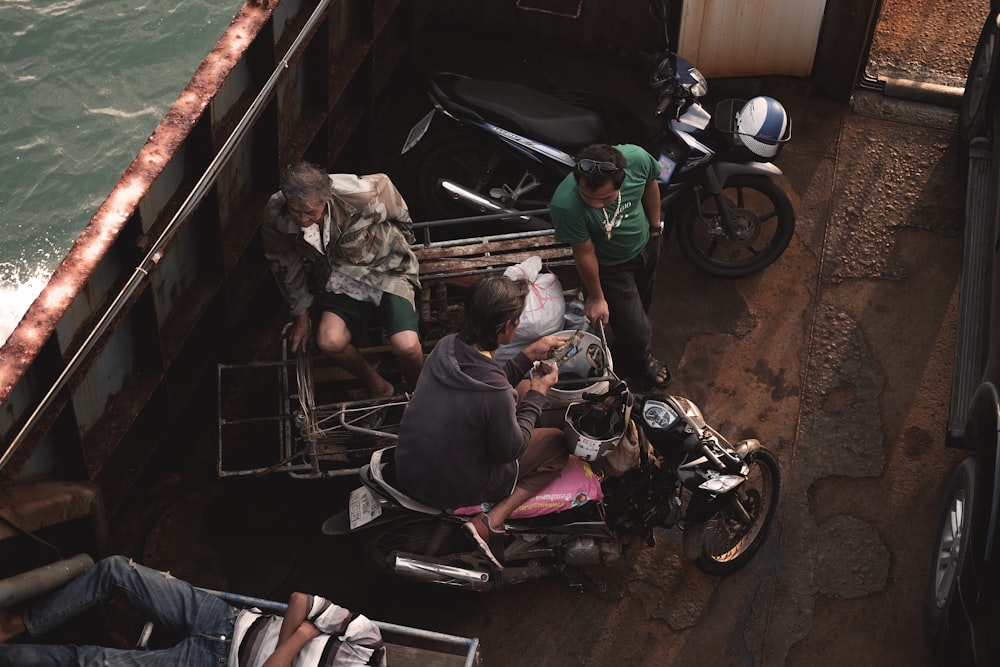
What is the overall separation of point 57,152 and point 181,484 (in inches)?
174

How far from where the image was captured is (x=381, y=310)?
17.1 ft

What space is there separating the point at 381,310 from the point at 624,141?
1.99 m

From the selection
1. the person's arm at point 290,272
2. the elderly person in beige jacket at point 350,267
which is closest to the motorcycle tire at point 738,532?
the elderly person in beige jacket at point 350,267

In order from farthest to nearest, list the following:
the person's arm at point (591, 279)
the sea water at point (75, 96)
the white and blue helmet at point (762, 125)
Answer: the sea water at point (75, 96), the white and blue helmet at point (762, 125), the person's arm at point (591, 279)

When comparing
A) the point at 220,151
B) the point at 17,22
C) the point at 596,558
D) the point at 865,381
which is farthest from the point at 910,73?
the point at 17,22

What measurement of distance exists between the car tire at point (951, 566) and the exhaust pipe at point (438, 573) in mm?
1986

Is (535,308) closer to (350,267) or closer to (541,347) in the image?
(541,347)

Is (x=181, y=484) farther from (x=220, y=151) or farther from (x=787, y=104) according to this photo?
(x=787, y=104)

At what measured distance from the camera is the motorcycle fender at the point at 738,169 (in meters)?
6.03

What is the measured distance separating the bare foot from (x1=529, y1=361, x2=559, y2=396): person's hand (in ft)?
7.08

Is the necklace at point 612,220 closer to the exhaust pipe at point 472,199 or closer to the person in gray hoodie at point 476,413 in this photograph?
the person in gray hoodie at point 476,413

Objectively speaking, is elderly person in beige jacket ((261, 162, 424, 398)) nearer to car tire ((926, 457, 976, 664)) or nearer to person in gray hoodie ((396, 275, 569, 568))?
person in gray hoodie ((396, 275, 569, 568))

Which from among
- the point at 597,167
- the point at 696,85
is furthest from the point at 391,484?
the point at 696,85

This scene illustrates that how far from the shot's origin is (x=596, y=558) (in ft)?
16.3
